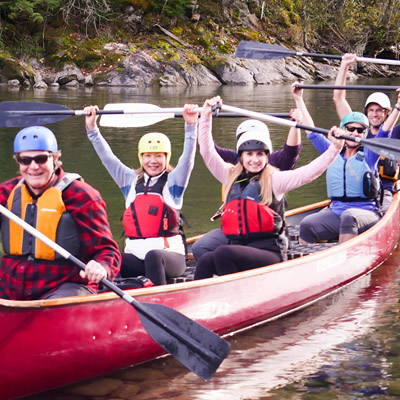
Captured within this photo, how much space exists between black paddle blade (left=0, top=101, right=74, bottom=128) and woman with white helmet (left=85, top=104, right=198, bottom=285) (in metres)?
0.44

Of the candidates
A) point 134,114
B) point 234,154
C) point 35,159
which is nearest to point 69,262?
point 35,159

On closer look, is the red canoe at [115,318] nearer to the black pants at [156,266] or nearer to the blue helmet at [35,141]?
the black pants at [156,266]

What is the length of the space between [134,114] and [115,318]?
2131 millimetres

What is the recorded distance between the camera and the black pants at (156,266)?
449cm

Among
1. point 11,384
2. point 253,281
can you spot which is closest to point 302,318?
point 253,281

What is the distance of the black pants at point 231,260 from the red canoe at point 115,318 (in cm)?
10

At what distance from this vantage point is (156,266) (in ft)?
14.7

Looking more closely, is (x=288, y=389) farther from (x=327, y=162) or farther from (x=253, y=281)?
(x=327, y=162)

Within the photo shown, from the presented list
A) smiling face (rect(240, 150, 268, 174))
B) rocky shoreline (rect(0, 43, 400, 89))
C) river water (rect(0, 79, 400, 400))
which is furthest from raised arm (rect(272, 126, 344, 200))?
rocky shoreline (rect(0, 43, 400, 89))

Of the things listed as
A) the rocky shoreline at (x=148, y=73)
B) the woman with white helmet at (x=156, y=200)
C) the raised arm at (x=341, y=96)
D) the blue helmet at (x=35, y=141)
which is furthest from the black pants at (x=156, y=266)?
the rocky shoreline at (x=148, y=73)

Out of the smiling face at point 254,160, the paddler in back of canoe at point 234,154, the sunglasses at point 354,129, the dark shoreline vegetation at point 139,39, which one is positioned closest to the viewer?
the smiling face at point 254,160

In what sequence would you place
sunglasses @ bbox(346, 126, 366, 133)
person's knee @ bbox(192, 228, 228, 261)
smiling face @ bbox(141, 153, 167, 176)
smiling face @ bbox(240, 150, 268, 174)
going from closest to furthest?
1. smiling face @ bbox(240, 150, 268, 174)
2. smiling face @ bbox(141, 153, 167, 176)
3. person's knee @ bbox(192, 228, 228, 261)
4. sunglasses @ bbox(346, 126, 366, 133)

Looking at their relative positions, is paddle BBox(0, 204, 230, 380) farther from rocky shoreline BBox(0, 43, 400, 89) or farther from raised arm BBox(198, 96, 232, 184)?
rocky shoreline BBox(0, 43, 400, 89)

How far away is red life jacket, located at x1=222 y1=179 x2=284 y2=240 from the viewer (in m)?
4.57
